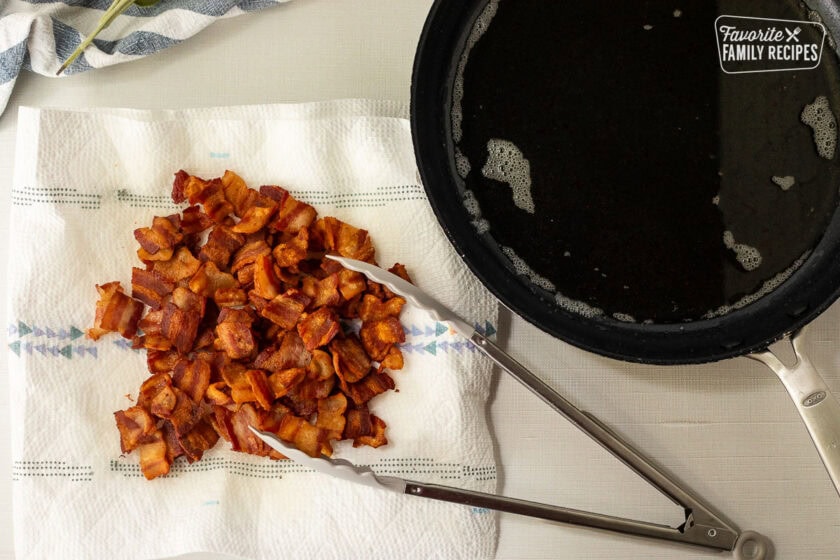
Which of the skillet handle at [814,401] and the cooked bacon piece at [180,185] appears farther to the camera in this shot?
the cooked bacon piece at [180,185]

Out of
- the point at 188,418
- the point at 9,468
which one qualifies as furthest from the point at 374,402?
the point at 9,468

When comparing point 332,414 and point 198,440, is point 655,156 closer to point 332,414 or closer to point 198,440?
point 332,414

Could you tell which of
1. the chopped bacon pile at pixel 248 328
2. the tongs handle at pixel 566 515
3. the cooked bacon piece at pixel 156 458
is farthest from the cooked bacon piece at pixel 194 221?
the tongs handle at pixel 566 515

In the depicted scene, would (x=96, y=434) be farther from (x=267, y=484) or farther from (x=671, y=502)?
(x=671, y=502)

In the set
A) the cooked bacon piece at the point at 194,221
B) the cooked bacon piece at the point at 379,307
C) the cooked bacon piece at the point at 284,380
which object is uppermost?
the cooked bacon piece at the point at 194,221

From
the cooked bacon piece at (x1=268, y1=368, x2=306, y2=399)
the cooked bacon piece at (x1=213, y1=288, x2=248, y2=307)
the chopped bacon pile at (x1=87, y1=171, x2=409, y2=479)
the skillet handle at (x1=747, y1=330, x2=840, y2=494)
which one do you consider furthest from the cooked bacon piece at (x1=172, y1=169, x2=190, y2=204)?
the skillet handle at (x1=747, y1=330, x2=840, y2=494)

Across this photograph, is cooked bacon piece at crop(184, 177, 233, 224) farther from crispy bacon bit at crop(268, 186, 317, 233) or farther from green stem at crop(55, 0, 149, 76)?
green stem at crop(55, 0, 149, 76)

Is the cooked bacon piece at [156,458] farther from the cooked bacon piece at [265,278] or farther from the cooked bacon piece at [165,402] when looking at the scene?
the cooked bacon piece at [265,278]
